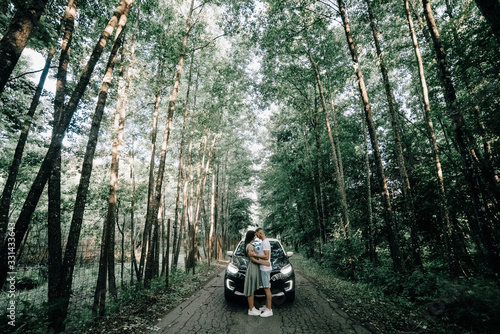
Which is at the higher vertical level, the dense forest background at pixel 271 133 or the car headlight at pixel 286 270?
the dense forest background at pixel 271 133

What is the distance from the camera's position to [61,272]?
436 centimetres

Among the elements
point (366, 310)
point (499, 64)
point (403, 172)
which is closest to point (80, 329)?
point (366, 310)

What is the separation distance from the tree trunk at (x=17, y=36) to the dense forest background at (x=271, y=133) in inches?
0.7

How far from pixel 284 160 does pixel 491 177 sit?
13224 mm

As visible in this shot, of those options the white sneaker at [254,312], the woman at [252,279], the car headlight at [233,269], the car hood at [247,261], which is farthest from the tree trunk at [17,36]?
the white sneaker at [254,312]

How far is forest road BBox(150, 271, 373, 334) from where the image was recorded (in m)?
3.77

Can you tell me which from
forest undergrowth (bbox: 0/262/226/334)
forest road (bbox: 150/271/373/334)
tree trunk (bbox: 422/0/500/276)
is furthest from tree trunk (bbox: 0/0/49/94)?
tree trunk (bbox: 422/0/500/276)

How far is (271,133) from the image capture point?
2005 cm

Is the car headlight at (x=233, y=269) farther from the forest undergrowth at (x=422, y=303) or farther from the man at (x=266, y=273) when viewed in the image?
the forest undergrowth at (x=422, y=303)

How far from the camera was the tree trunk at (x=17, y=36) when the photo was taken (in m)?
2.76

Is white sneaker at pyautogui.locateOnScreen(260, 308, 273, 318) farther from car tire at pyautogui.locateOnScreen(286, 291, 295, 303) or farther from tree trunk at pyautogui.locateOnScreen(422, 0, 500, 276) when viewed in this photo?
tree trunk at pyautogui.locateOnScreen(422, 0, 500, 276)

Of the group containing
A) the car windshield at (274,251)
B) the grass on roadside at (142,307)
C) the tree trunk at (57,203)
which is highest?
the tree trunk at (57,203)

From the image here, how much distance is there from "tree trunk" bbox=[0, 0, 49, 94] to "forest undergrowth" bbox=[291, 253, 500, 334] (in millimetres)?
6829

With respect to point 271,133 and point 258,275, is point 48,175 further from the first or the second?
point 271,133
